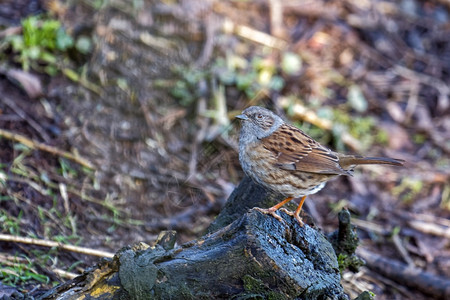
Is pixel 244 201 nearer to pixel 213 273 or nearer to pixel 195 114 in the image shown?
pixel 213 273

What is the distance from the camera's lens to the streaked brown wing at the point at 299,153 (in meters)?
4.48

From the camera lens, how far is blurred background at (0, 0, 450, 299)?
5.19 meters

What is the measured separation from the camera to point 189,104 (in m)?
7.12

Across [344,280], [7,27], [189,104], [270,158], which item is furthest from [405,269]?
[7,27]

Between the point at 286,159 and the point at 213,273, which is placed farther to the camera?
the point at 286,159

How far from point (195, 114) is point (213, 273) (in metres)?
4.09

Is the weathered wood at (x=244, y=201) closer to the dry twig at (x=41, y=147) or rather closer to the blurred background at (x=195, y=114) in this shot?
the blurred background at (x=195, y=114)

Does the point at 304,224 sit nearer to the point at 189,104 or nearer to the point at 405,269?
the point at 405,269

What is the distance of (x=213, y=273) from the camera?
306cm

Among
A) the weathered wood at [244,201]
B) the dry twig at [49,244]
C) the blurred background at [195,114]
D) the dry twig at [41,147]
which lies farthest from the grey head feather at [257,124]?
the dry twig at [41,147]

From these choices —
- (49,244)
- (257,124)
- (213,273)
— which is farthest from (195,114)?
(213,273)

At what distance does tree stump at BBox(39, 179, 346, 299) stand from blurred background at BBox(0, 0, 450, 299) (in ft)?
3.29

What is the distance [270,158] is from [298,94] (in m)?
3.47

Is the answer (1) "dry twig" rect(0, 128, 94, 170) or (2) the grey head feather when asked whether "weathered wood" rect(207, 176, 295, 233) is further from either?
(1) "dry twig" rect(0, 128, 94, 170)
